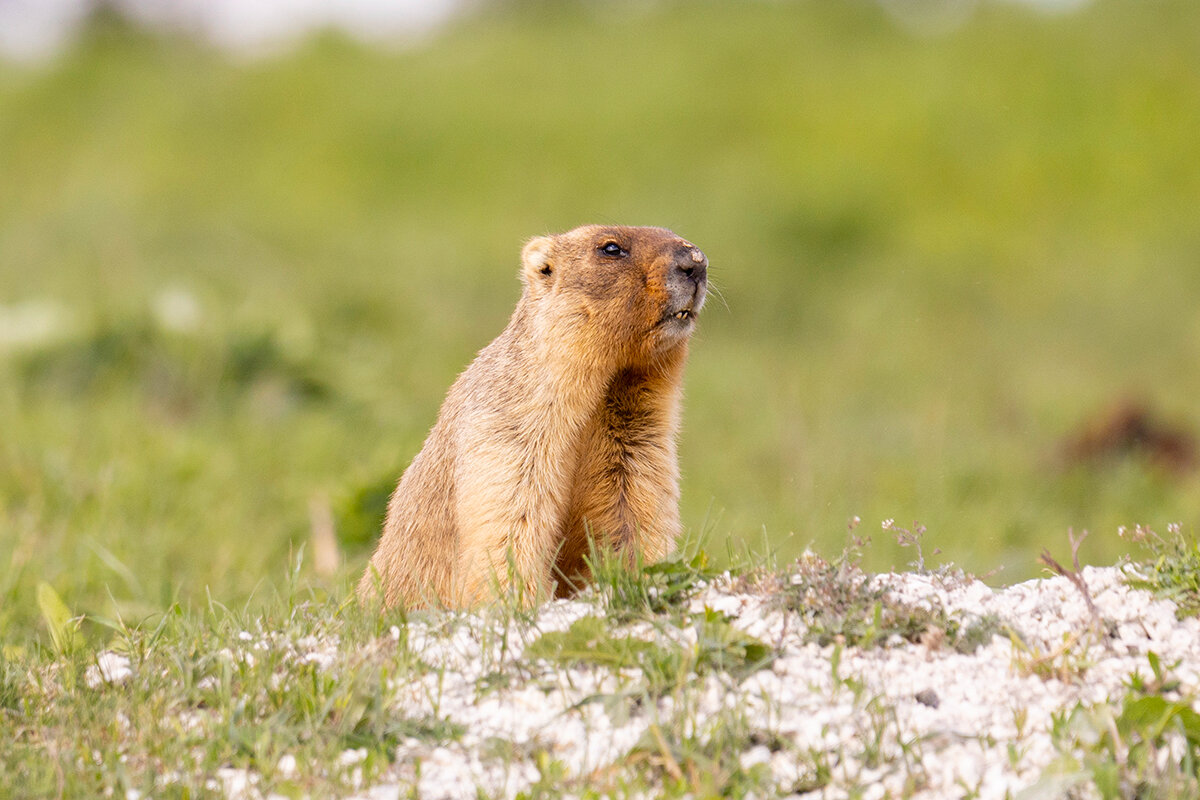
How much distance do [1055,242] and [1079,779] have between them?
1275 centimetres

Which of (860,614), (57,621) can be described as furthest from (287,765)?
(57,621)

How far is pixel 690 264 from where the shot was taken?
4.36 metres

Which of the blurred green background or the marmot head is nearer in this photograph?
the marmot head

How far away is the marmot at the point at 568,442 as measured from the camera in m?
4.11

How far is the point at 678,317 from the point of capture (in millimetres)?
4309

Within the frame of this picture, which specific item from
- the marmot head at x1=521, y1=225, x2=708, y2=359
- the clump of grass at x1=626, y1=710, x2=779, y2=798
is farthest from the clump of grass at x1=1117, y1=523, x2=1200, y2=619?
the marmot head at x1=521, y1=225, x2=708, y2=359

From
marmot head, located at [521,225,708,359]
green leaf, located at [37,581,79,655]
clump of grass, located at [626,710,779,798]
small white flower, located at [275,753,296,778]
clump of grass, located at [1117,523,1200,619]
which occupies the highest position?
marmot head, located at [521,225,708,359]

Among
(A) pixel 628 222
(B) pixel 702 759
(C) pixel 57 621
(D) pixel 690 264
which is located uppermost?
(D) pixel 690 264

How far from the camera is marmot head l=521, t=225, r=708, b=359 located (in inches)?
169

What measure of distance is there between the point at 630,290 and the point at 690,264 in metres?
0.22

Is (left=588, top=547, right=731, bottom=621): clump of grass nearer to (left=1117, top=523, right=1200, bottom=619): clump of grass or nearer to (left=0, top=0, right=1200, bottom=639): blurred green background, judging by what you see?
(left=1117, top=523, right=1200, bottom=619): clump of grass

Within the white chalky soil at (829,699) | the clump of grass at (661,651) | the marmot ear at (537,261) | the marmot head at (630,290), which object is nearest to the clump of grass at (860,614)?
the white chalky soil at (829,699)

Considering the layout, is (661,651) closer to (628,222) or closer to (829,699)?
(829,699)

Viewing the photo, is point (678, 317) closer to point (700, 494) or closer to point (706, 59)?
point (700, 494)
